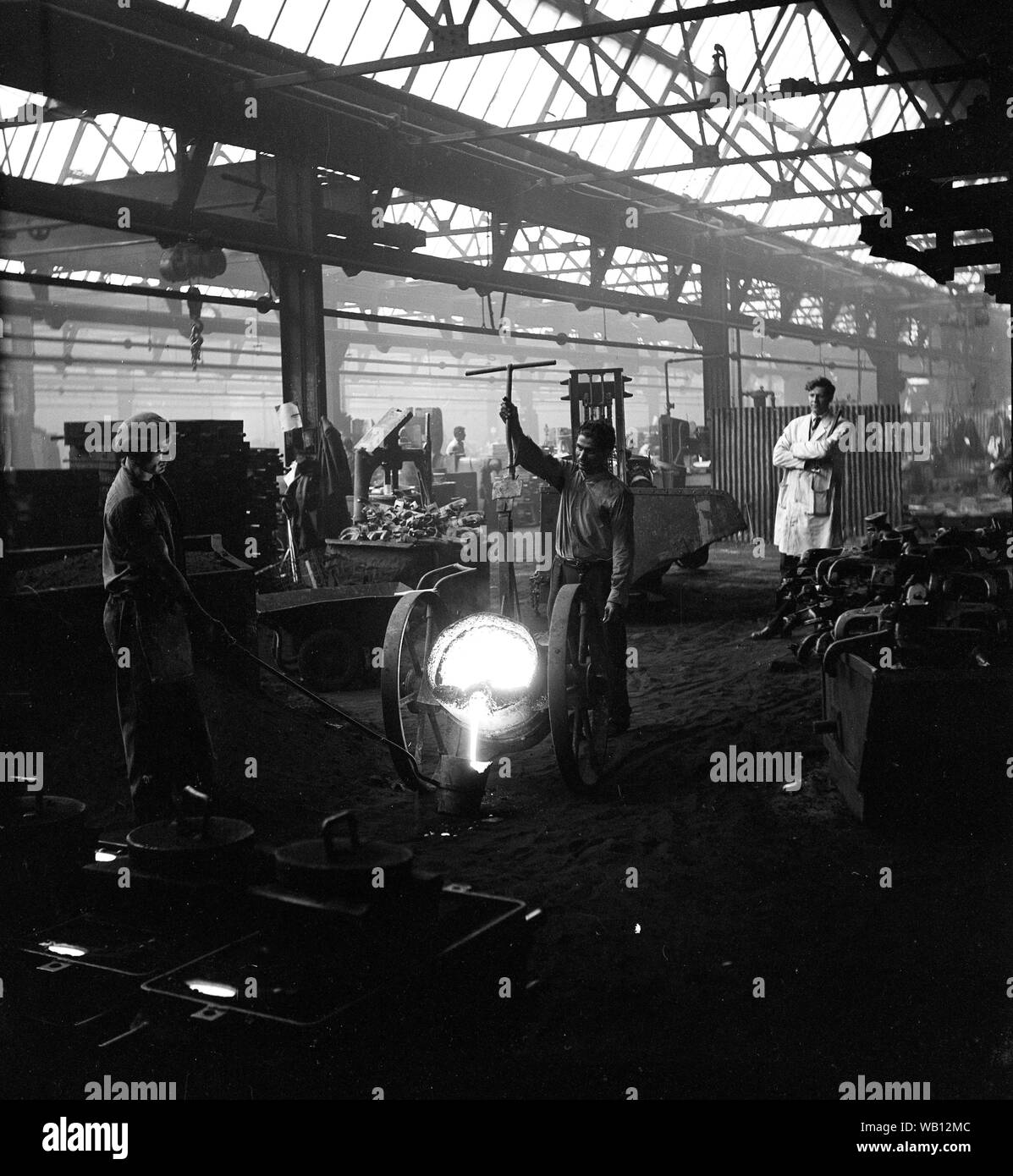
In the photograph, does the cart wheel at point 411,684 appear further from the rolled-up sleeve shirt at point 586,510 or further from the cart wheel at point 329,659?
the cart wheel at point 329,659

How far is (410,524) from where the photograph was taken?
1138 cm

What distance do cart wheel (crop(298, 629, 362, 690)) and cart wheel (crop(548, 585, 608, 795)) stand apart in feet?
8.98

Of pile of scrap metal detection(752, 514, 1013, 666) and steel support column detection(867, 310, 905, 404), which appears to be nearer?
pile of scrap metal detection(752, 514, 1013, 666)

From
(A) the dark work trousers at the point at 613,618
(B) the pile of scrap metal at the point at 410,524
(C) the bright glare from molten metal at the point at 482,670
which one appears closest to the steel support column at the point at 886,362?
(B) the pile of scrap metal at the point at 410,524

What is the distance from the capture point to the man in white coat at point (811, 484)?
8.34 m

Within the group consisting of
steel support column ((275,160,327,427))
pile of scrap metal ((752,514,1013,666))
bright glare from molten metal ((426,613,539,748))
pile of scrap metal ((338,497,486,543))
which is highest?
steel support column ((275,160,327,427))

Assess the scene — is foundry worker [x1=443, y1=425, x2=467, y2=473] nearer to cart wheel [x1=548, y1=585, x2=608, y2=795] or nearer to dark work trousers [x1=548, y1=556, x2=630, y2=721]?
dark work trousers [x1=548, y1=556, x2=630, y2=721]

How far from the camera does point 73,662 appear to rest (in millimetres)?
5652

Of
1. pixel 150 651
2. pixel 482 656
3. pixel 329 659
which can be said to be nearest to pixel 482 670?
pixel 482 656

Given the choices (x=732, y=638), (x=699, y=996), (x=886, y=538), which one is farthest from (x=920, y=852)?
(x=732, y=638)

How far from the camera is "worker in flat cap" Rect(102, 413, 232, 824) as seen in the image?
15.3 feet

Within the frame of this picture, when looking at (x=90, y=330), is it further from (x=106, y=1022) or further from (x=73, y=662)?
(x=106, y=1022)

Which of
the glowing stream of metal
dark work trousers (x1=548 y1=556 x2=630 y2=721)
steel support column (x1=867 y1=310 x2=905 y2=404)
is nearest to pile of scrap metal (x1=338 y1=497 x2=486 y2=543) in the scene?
dark work trousers (x1=548 y1=556 x2=630 y2=721)

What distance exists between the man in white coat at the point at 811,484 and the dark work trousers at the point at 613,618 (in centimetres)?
228
